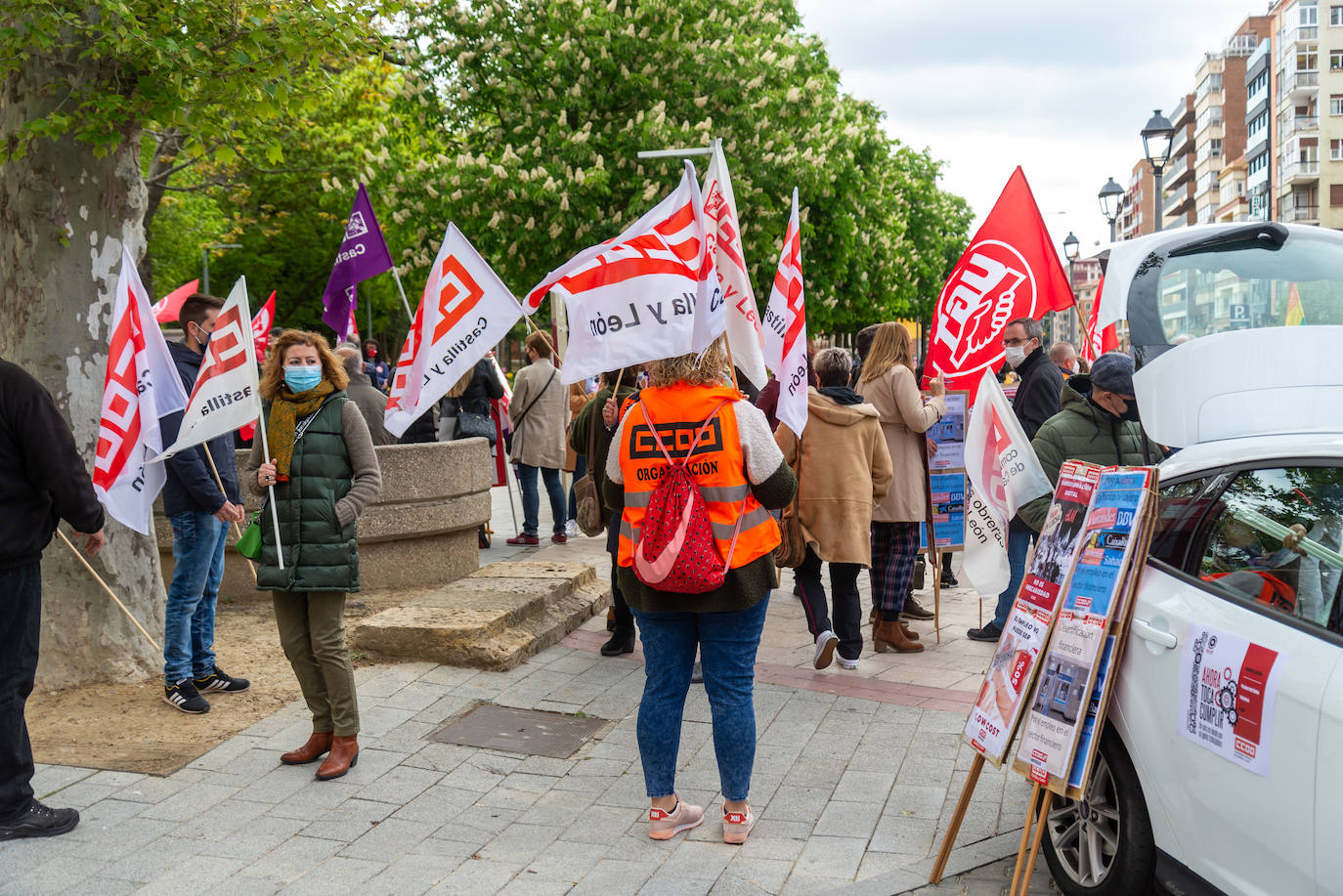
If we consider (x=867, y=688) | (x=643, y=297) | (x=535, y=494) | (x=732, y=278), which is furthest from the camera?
(x=535, y=494)

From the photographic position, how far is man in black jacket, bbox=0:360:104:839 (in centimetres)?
453

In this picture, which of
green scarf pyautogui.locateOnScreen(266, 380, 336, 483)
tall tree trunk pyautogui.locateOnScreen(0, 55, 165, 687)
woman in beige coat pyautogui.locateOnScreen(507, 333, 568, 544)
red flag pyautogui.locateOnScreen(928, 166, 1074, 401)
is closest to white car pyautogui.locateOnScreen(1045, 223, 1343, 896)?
red flag pyautogui.locateOnScreen(928, 166, 1074, 401)

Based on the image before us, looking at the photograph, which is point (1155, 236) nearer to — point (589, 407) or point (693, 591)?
point (693, 591)

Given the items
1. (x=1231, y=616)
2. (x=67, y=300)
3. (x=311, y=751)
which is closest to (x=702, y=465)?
(x=1231, y=616)

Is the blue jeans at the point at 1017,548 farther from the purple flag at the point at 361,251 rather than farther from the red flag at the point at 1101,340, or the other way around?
the purple flag at the point at 361,251

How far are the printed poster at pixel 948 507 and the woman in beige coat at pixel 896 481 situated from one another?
1174mm

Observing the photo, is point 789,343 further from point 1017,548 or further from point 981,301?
point 1017,548

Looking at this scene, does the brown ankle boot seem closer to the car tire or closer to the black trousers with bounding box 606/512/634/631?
the black trousers with bounding box 606/512/634/631

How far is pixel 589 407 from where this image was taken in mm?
6953

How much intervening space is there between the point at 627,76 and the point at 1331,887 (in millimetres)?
16916

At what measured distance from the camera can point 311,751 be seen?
538cm

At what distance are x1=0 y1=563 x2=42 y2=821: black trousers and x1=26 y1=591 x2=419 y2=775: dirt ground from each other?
0.69 metres

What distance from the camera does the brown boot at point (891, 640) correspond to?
7.45 m

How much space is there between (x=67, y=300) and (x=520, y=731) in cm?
318
